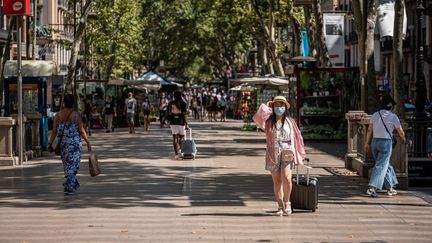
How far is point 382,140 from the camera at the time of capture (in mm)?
15531

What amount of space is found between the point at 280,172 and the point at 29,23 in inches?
1304

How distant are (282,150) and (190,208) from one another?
1688mm

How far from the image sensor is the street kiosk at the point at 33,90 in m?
25.7

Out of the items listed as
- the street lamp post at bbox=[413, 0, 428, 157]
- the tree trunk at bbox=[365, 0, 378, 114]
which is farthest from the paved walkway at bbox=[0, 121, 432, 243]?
the tree trunk at bbox=[365, 0, 378, 114]

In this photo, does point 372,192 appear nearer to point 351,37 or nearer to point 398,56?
point 398,56

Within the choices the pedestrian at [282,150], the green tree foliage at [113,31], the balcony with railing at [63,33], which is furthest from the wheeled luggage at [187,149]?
the balcony with railing at [63,33]

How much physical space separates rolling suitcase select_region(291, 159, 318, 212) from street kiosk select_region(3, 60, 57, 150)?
1323 centimetres

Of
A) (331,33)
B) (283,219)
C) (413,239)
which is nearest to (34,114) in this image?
(331,33)

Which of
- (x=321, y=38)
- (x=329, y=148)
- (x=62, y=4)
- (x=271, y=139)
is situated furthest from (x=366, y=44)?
(x=62, y=4)

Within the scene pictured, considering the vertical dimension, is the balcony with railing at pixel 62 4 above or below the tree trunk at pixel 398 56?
above

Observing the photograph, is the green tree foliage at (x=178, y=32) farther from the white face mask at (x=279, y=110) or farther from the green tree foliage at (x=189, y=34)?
the white face mask at (x=279, y=110)

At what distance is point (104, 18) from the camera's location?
56.2 metres

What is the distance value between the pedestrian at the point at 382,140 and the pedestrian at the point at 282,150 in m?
2.64

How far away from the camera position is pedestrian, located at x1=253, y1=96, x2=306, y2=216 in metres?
13.1
